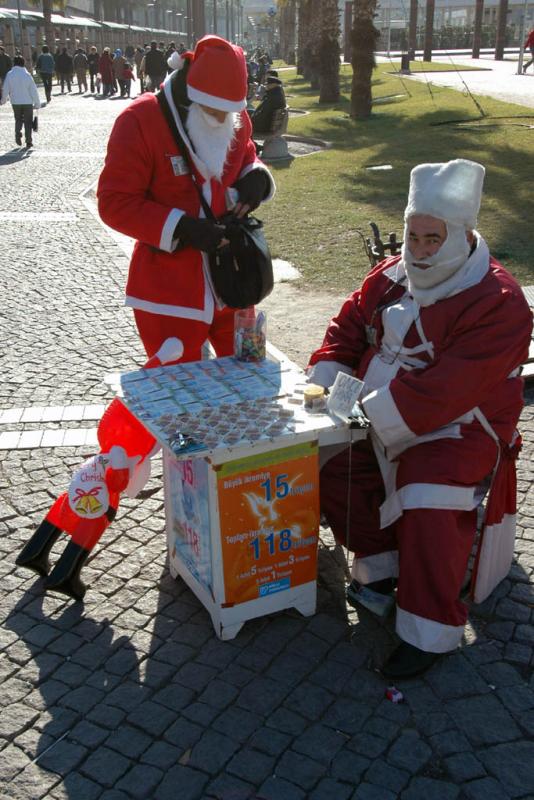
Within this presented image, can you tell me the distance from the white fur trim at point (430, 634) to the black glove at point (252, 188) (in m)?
1.85

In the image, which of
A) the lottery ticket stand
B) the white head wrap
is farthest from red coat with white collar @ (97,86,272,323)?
the white head wrap

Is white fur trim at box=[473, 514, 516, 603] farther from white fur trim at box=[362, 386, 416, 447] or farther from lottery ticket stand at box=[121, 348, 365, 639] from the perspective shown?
lottery ticket stand at box=[121, 348, 365, 639]

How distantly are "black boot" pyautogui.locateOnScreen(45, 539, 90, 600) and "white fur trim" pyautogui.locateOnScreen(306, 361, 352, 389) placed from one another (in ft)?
3.84

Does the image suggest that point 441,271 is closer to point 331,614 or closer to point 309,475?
point 309,475

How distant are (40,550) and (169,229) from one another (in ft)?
4.64

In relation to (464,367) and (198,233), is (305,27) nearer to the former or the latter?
(198,233)

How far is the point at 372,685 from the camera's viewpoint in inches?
117

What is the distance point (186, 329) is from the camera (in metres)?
3.65

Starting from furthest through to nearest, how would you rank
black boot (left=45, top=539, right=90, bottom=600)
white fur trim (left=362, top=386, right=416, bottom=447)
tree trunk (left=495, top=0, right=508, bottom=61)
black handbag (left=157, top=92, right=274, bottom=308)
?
tree trunk (left=495, top=0, right=508, bottom=61) → black handbag (left=157, top=92, right=274, bottom=308) → black boot (left=45, top=539, right=90, bottom=600) → white fur trim (left=362, top=386, right=416, bottom=447)

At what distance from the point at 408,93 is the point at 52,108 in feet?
35.1

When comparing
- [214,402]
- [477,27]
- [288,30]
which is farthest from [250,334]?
[288,30]

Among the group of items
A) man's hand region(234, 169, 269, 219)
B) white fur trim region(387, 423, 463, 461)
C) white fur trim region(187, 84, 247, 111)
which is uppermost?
white fur trim region(187, 84, 247, 111)

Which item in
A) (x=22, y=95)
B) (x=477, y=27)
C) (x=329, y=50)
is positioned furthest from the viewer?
(x=477, y=27)

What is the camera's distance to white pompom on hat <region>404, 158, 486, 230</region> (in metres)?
3.02
